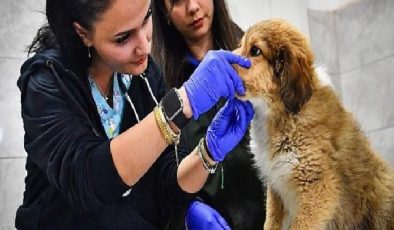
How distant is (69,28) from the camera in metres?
1.27

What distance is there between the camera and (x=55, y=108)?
121 cm

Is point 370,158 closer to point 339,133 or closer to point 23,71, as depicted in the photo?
point 339,133

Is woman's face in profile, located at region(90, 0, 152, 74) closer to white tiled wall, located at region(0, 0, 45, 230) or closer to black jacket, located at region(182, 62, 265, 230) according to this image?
black jacket, located at region(182, 62, 265, 230)

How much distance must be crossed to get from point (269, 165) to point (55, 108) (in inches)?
27.2

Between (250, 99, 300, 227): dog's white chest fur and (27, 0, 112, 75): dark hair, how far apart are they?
0.53 metres

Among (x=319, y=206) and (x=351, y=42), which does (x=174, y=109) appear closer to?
(x=319, y=206)

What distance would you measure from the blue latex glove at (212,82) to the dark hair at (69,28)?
0.95 feet

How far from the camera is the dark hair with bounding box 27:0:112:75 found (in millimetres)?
1200

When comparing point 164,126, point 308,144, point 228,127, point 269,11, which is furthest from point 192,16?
point 269,11

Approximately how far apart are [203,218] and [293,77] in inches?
20.8

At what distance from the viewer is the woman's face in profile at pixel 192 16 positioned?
1.88 m

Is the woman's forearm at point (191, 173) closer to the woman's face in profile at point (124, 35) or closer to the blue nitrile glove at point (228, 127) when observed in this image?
the blue nitrile glove at point (228, 127)

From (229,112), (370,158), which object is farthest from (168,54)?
(370,158)

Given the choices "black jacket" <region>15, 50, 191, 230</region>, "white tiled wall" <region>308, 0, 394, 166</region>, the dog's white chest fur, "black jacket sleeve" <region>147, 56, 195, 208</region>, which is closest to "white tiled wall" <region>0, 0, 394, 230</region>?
"white tiled wall" <region>308, 0, 394, 166</region>
